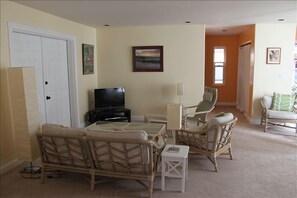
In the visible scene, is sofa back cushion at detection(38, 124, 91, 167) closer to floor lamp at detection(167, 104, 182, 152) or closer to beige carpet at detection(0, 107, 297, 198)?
beige carpet at detection(0, 107, 297, 198)

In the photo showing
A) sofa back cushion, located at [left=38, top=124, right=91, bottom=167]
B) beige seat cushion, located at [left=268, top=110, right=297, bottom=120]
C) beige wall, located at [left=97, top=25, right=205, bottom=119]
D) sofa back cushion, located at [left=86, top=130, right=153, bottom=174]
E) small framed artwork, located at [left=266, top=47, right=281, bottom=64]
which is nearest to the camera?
sofa back cushion, located at [left=86, top=130, right=153, bottom=174]

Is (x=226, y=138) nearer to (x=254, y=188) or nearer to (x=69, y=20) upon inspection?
(x=254, y=188)

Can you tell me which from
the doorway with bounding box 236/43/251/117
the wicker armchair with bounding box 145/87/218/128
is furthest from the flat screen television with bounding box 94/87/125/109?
the doorway with bounding box 236/43/251/117

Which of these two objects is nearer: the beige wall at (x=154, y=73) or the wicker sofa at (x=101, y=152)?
the wicker sofa at (x=101, y=152)

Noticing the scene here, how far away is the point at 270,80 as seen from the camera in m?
6.14

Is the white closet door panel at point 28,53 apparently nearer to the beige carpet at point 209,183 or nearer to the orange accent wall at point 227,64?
the beige carpet at point 209,183

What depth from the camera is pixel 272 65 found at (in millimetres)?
6090

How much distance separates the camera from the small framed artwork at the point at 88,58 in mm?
5934

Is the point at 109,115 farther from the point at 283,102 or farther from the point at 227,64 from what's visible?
the point at 227,64

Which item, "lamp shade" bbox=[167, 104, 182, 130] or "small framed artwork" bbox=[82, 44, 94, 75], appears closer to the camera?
"lamp shade" bbox=[167, 104, 182, 130]

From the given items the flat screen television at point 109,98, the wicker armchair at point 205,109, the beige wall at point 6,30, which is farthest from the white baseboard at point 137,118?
the beige wall at point 6,30

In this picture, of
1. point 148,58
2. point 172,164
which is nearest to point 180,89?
point 148,58

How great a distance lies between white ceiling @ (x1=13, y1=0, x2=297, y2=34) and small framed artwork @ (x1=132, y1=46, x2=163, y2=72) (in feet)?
2.84

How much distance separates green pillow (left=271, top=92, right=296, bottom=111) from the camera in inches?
223
